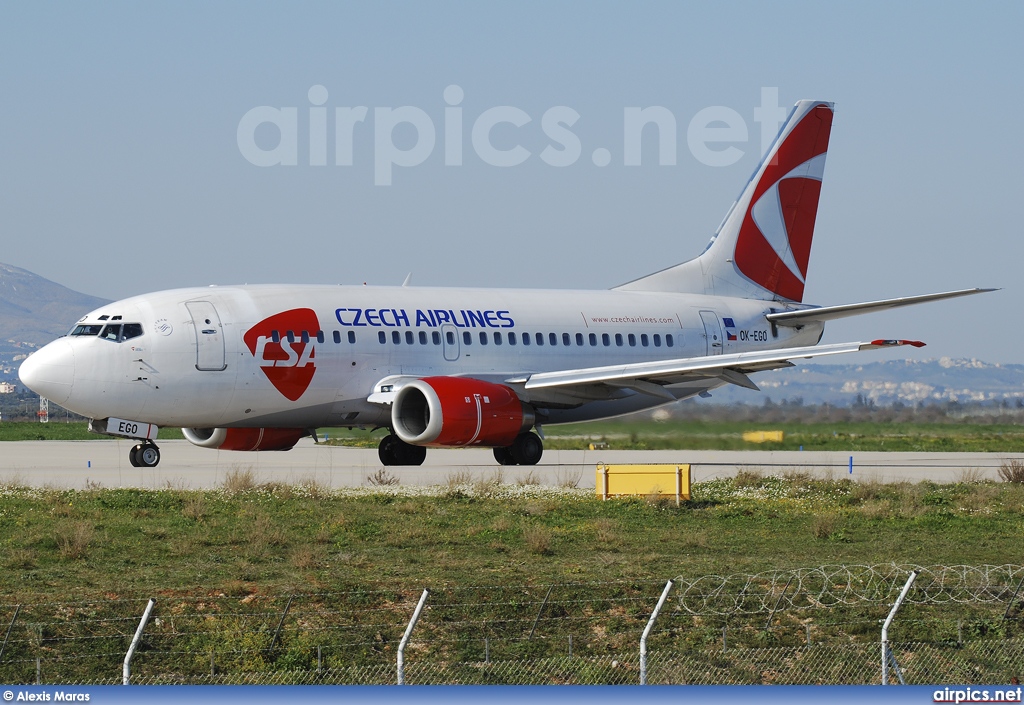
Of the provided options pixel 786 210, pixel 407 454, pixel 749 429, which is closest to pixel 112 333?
pixel 407 454

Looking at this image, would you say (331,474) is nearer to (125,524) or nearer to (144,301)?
(144,301)

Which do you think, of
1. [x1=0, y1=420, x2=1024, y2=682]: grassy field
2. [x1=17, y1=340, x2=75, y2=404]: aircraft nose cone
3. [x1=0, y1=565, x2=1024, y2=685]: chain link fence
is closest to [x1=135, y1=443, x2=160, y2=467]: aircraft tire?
[x1=17, y1=340, x2=75, y2=404]: aircraft nose cone

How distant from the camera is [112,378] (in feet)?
98.4

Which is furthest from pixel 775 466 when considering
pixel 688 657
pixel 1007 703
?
pixel 1007 703

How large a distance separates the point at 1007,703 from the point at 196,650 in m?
8.77

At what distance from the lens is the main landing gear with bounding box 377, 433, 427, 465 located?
35.3 meters

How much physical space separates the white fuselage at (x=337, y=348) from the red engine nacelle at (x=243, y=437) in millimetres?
1359

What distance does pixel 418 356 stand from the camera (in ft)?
111

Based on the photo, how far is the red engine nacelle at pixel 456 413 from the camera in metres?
31.2

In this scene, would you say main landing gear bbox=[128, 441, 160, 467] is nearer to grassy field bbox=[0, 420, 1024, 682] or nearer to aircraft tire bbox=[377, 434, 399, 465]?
aircraft tire bbox=[377, 434, 399, 465]

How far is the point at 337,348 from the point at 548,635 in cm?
1710

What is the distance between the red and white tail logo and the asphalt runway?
5384 mm

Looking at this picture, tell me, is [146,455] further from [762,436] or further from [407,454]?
[762,436]

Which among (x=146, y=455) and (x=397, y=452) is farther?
(x=397, y=452)
